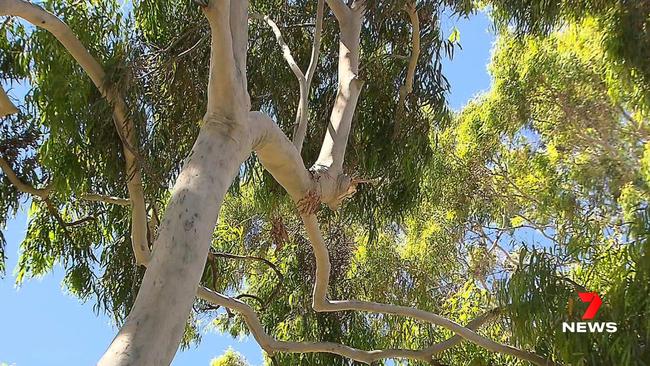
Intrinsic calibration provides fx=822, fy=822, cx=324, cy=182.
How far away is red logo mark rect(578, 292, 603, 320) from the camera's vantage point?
3.30 meters

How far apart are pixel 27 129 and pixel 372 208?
2.03m

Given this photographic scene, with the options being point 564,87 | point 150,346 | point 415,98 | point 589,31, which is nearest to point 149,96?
point 415,98

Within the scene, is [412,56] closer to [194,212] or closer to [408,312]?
[408,312]

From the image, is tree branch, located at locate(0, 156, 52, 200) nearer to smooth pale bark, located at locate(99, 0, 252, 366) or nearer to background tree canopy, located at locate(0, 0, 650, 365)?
background tree canopy, located at locate(0, 0, 650, 365)

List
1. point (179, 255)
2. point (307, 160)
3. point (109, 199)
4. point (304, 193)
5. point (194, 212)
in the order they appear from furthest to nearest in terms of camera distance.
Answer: point (307, 160), point (109, 199), point (304, 193), point (194, 212), point (179, 255)

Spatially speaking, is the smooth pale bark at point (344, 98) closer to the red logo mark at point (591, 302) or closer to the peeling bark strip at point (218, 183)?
the peeling bark strip at point (218, 183)

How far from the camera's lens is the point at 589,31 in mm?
6934

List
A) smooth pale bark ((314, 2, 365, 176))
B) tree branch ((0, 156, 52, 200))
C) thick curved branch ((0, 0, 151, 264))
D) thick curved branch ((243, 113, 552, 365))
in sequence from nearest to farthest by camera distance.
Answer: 1. thick curved branch ((243, 113, 552, 365))
2. thick curved branch ((0, 0, 151, 264))
3. smooth pale bark ((314, 2, 365, 176))
4. tree branch ((0, 156, 52, 200))

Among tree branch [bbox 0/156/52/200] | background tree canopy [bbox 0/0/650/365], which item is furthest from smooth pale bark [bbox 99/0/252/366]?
tree branch [bbox 0/156/52/200]

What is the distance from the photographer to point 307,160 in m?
4.54

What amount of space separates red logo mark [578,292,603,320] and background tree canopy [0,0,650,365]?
0.05 meters

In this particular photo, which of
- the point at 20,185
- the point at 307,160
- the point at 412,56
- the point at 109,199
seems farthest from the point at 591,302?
the point at 20,185

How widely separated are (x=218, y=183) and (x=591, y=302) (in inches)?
71.0

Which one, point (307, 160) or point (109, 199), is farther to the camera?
point (307, 160)
